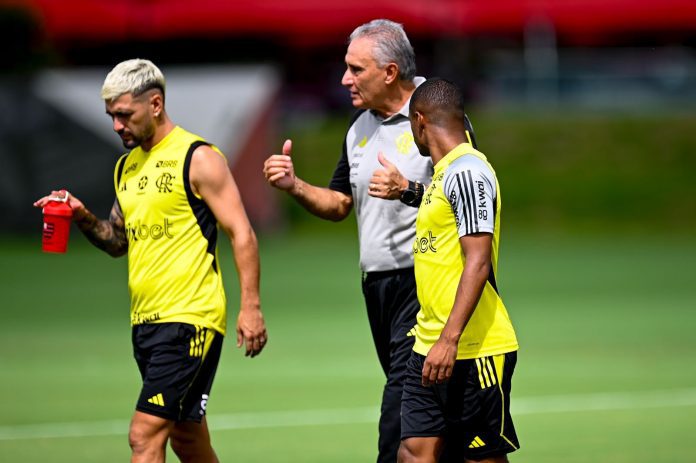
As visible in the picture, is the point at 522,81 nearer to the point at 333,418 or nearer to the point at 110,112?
the point at 333,418

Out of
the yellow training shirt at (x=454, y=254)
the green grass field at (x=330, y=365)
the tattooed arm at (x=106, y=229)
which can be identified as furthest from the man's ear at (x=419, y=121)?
the green grass field at (x=330, y=365)

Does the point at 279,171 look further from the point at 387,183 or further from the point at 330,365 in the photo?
the point at 330,365

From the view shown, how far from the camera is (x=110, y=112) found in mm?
7809

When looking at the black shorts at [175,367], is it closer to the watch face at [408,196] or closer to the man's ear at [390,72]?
the watch face at [408,196]

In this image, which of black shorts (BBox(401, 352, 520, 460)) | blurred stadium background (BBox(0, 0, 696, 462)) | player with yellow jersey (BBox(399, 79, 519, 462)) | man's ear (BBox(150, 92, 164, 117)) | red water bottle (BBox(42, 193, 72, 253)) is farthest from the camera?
blurred stadium background (BBox(0, 0, 696, 462))

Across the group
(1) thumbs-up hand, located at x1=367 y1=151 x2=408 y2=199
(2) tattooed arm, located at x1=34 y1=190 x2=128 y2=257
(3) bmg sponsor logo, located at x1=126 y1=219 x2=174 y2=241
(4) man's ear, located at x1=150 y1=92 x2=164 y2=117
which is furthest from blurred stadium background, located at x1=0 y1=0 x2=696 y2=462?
(4) man's ear, located at x1=150 y1=92 x2=164 y2=117

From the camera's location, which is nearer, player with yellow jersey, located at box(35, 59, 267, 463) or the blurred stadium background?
player with yellow jersey, located at box(35, 59, 267, 463)

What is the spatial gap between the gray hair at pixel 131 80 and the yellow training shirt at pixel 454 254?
174cm

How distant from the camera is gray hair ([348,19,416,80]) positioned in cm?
802

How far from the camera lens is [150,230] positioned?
25.7ft

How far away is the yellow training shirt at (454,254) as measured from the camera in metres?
6.80

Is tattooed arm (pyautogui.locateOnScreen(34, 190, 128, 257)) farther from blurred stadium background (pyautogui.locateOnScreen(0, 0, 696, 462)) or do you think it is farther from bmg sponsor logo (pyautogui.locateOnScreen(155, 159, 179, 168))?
blurred stadium background (pyautogui.locateOnScreen(0, 0, 696, 462))

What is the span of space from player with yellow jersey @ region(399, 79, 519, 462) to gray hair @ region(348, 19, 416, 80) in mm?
894

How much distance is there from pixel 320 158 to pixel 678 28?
33.9 feet
